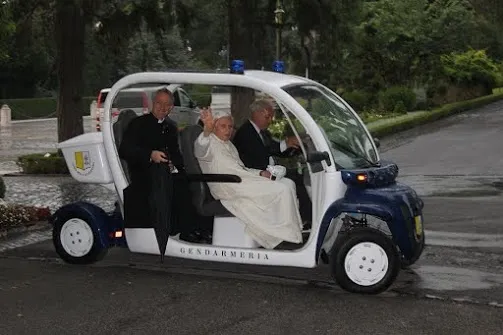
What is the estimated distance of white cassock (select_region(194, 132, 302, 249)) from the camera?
6.99m

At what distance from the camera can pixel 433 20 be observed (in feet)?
106

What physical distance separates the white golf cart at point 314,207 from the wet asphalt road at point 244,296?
0.74 feet

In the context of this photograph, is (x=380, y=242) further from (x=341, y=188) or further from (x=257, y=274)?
(x=257, y=274)

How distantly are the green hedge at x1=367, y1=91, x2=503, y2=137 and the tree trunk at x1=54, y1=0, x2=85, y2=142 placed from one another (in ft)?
26.7

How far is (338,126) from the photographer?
7219mm

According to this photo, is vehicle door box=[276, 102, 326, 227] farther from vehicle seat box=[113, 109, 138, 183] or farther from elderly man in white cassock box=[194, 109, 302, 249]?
vehicle seat box=[113, 109, 138, 183]

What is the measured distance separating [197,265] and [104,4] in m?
8.47

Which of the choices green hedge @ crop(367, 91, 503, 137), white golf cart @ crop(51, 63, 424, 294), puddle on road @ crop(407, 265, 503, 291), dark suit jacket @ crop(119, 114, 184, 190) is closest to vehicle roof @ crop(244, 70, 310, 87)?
white golf cart @ crop(51, 63, 424, 294)

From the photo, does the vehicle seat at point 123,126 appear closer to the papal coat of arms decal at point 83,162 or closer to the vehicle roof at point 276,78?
the papal coat of arms decal at point 83,162

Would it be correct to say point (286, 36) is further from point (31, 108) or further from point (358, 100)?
point (31, 108)

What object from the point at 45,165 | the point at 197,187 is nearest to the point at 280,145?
the point at 197,187

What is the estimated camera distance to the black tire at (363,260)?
6551mm

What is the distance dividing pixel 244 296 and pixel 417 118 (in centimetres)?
2070

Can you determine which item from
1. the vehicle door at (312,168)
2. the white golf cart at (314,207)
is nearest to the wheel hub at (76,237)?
the white golf cart at (314,207)
